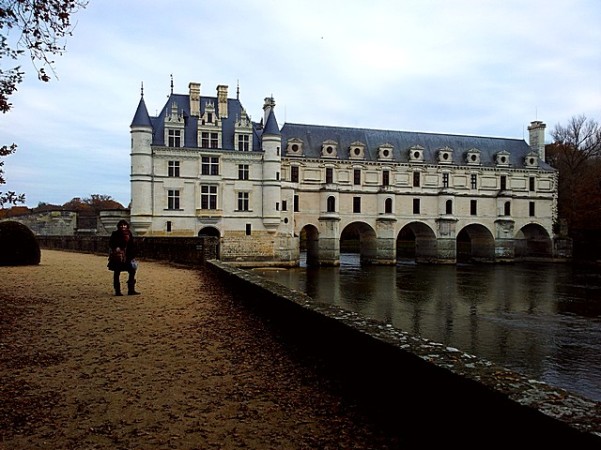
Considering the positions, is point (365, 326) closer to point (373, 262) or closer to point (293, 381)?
point (293, 381)

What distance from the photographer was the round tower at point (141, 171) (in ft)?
114

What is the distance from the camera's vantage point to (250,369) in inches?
211

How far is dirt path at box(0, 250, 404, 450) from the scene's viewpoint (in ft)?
11.8

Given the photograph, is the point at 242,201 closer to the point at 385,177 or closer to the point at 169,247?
the point at 385,177

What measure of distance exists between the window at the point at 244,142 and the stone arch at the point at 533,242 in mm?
26608

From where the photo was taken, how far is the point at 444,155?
45094mm

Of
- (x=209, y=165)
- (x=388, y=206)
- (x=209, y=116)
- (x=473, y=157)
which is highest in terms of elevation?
(x=209, y=116)

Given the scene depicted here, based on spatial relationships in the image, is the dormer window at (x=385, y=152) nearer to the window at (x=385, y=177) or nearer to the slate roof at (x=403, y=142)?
the slate roof at (x=403, y=142)

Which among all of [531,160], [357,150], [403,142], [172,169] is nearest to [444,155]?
[403,142]

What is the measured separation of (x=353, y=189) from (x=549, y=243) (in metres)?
19.0

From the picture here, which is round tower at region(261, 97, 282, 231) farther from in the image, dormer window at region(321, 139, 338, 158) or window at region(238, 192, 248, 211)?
dormer window at region(321, 139, 338, 158)

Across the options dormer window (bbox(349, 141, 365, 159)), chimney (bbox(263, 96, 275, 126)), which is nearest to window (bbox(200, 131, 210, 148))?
chimney (bbox(263, 96, 275, 126))

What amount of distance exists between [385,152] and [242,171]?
43.5ft

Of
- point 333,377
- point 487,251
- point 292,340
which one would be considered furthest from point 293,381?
point 487,251
